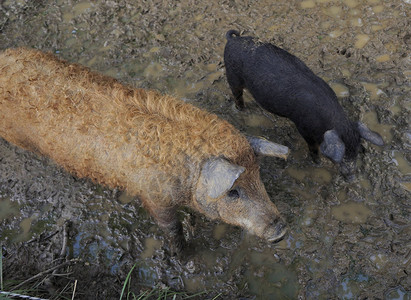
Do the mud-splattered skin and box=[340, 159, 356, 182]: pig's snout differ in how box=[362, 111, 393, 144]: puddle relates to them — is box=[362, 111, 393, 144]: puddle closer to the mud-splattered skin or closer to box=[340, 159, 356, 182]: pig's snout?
box=[340, 159, 356, 182]: pig's snout

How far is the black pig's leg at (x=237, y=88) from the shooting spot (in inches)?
155

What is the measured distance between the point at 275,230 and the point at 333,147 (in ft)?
3.43

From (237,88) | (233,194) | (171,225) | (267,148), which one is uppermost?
(267,148)

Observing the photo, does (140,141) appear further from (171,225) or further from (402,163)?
(402,163)

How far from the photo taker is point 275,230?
8.64 ft

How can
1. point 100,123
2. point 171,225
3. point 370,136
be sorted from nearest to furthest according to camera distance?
point 100,123 < point 171,225 < point 370,136

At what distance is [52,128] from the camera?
9.56ft

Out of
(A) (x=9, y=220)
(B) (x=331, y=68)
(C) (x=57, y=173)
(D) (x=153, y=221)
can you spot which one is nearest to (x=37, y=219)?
(A) (x=9, y=220)

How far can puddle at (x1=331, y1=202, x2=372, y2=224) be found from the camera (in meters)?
3.44

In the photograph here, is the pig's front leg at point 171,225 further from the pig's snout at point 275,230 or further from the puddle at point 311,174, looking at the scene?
the puddle at point 311,174

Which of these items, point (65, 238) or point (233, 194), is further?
point (65, 238)

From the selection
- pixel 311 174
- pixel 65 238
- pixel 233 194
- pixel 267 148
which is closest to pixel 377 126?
pixel 311 174

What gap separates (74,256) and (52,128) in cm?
143

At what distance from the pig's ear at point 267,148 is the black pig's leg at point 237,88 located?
1.44 meters
